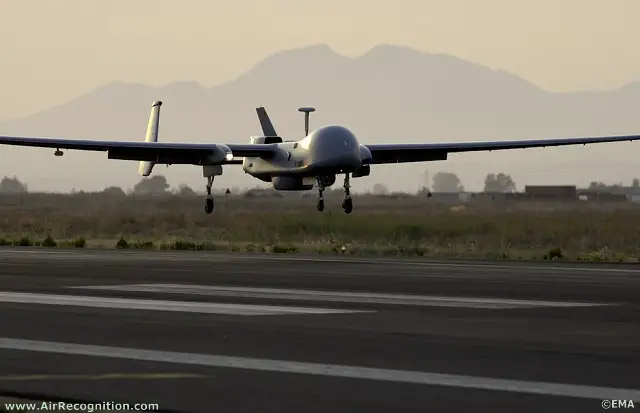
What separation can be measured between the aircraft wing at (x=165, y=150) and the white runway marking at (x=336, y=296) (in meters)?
26.4

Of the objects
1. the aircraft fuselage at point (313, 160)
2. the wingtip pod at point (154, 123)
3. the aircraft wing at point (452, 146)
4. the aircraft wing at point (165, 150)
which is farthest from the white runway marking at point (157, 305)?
the wingtip pod at point (154, 123)

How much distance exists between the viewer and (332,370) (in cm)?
1277

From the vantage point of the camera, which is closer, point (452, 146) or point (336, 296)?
point (336, 296)

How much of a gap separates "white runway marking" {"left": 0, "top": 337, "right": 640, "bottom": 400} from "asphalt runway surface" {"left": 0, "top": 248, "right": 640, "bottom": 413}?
0.07 feet

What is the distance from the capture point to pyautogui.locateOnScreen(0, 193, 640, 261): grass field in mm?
46250

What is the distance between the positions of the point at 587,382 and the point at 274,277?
17091 millimetres

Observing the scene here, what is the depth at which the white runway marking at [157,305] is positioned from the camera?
1952 centimetres

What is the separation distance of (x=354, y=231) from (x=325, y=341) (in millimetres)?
41473

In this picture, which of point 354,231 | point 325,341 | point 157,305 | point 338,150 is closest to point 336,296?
point 157,305

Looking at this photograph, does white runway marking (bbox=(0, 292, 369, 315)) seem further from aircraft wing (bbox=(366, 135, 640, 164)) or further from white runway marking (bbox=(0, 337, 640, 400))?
aircraft wing (bbox=(366, 135, 640, 164))

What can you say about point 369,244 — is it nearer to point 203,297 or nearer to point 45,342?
point 203,297

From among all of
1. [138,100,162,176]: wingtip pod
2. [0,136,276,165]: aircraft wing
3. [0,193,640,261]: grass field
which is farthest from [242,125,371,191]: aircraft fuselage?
[138,100,162,176]: wingtip pod

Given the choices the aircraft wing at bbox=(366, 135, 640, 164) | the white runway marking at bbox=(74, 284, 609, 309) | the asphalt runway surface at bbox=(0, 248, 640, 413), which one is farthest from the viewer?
the aircraft wing at bbox=(366, 135, 640, 164)

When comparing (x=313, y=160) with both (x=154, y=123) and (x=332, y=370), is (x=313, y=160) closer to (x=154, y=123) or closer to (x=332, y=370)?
(x=154, y=123)
